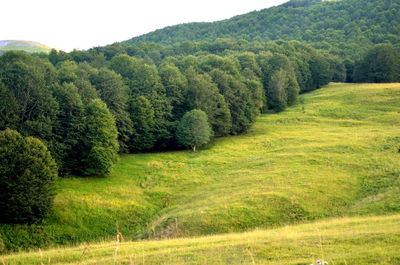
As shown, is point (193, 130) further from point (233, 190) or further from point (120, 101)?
point (233, 190)

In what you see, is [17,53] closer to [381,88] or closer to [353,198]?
[353,198]

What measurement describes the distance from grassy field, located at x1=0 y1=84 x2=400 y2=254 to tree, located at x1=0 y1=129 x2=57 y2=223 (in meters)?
1.51

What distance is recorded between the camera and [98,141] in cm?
4666

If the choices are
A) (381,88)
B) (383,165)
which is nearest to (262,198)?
(383,165)

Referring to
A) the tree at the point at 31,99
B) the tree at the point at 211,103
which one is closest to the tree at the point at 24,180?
the tree at the point at 31,99

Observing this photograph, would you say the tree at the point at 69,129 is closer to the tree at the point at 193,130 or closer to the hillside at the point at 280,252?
the tree at the point at 193,130

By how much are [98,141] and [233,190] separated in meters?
20.0

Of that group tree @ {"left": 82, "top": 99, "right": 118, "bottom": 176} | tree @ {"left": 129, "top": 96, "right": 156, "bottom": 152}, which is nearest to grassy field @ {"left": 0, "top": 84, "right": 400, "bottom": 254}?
tree @ {"left": 82, "top": 99, "right": 118, "bottom": 176}

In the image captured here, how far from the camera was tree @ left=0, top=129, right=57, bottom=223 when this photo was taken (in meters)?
31.9

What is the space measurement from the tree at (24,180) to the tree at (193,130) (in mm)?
27597

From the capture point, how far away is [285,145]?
57906 mm

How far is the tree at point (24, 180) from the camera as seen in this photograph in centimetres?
3192

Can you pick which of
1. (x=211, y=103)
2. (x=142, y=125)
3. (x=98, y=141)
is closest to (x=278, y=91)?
(x=211, y=103)

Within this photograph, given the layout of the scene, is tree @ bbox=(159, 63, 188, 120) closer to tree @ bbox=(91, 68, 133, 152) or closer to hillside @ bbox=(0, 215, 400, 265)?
tree @ bbox=(91, 68, 133, 152)
